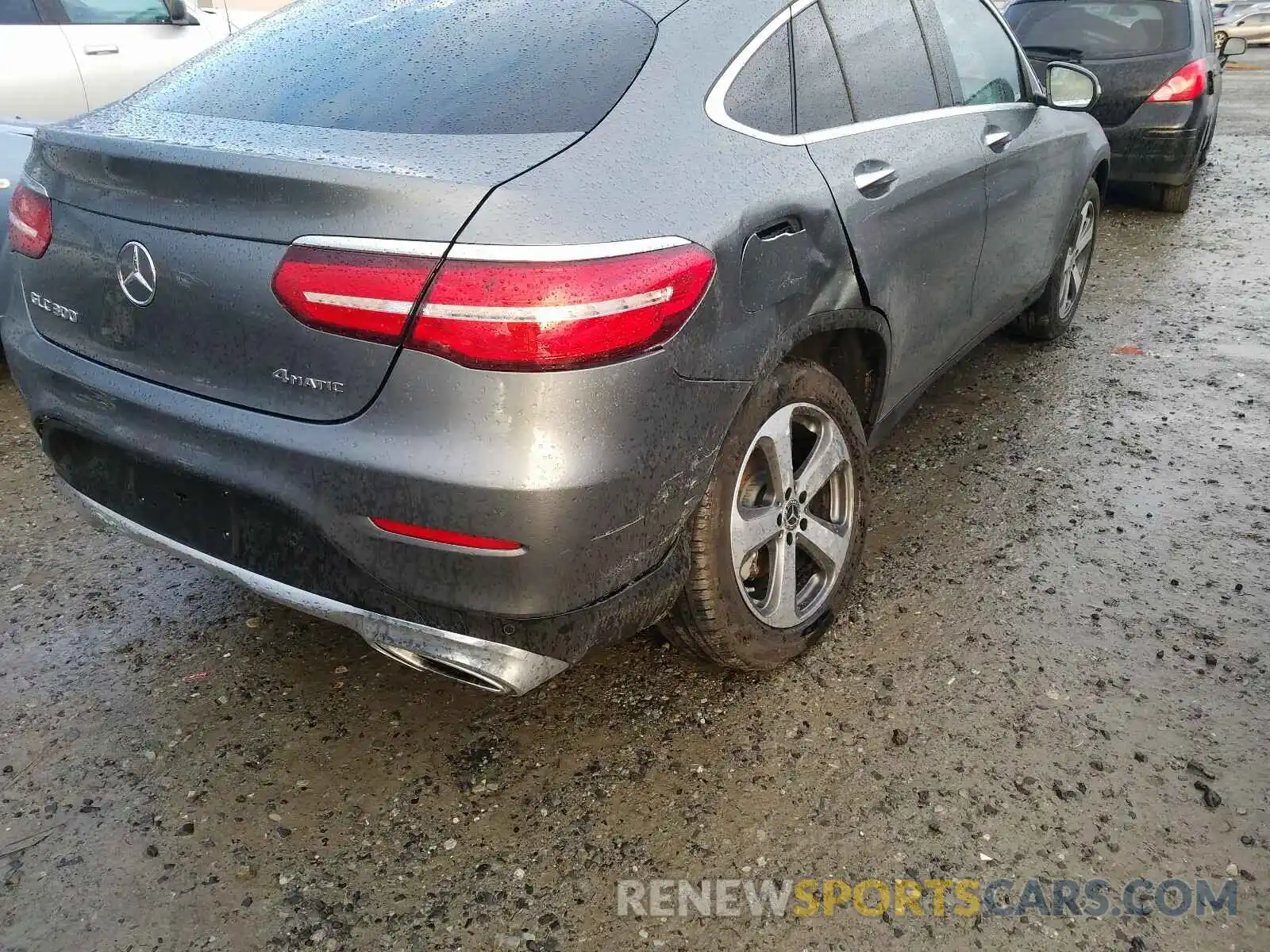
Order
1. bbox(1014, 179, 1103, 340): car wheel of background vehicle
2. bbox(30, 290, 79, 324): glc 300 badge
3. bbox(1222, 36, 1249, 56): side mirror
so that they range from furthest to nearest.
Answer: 1. bbox(1222, 36, 1249, 56): side mirror
2. bbox(1014, 179, 1103, 340): car wheel of background vehicle
3. bbox(30, 290, 79, 324): glc 300 badge

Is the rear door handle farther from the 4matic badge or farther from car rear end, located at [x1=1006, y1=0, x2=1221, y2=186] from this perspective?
car rear end, located at [x1=1006, y1=0, x2=1221, y2=186]

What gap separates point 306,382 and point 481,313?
370mm

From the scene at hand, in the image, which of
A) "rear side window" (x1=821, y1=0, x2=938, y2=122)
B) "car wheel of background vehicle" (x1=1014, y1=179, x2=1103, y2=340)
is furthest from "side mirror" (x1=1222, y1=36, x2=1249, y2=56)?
"rear side window" (x1=821, y1=0, x2=938, y2=122)

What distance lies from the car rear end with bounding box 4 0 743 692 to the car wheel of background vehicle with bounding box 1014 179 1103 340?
2950 mm

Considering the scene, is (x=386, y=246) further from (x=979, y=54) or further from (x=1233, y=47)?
(x=1233, y=47)

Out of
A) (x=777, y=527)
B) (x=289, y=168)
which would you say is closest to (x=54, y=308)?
(x=289, y=168)

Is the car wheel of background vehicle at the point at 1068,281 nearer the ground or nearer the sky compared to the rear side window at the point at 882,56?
nearer the ground

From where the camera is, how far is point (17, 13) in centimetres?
625

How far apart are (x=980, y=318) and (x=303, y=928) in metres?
2.83

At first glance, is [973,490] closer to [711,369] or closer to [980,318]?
[980,318]

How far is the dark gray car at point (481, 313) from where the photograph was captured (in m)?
1.80

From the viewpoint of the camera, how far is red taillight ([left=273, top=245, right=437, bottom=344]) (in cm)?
176

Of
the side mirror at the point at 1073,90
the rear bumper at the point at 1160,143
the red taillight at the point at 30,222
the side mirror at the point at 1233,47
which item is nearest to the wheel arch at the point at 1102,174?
the side mirror at the point at 1073,90

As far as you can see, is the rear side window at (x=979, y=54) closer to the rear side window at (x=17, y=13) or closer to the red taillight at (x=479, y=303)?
the red taillight at (x=479, y=303)
